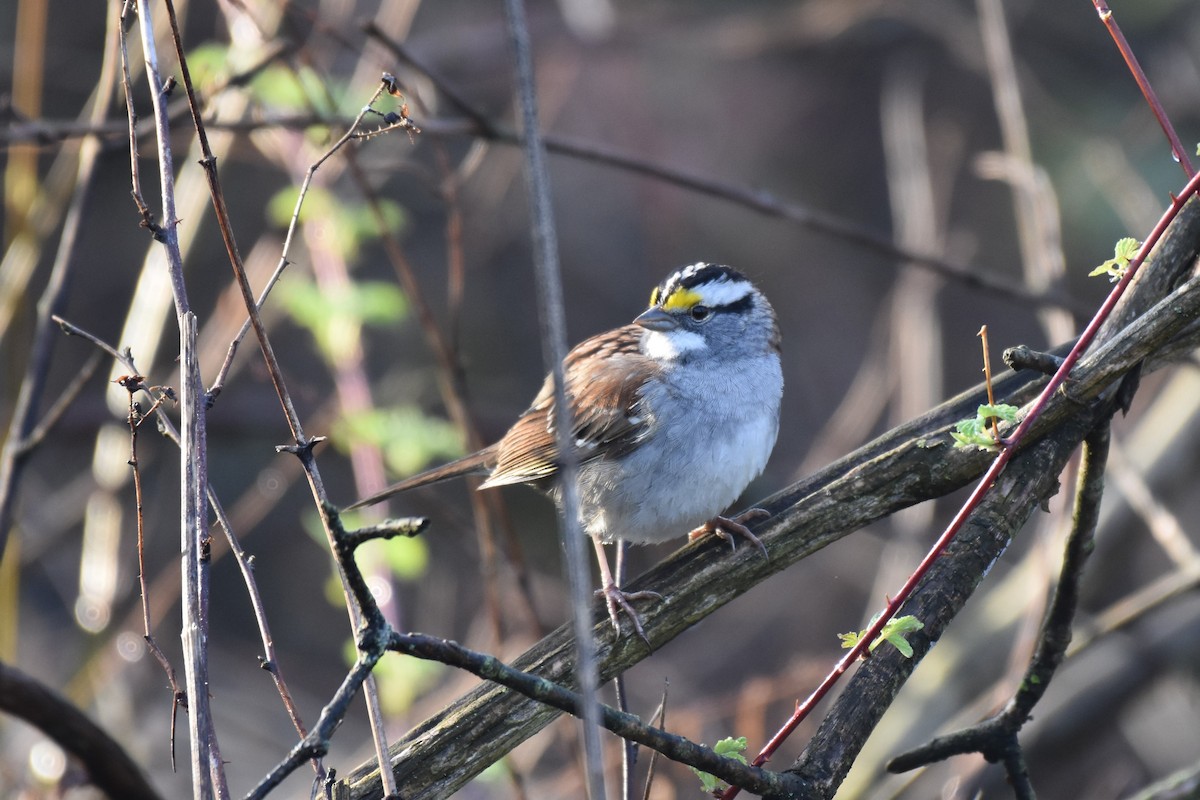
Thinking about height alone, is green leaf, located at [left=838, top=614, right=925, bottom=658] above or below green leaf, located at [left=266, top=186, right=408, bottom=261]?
below

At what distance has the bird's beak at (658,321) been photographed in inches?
151

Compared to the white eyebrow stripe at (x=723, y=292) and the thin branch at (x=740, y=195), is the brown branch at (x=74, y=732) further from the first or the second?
the white eyebrow stripe at (x=723, y=292)

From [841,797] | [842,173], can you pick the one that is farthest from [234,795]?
[842,173]

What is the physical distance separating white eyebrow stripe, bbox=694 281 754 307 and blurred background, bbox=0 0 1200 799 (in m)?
0.31

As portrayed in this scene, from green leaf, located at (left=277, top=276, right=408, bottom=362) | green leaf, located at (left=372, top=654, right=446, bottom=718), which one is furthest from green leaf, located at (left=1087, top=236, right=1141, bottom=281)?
green leaf, located at (left=277, top=276, right=408, bottom=362)

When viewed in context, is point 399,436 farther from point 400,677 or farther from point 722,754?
point 722,754

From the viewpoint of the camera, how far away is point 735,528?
2807 mm

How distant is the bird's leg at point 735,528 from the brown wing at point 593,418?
38 centimetres

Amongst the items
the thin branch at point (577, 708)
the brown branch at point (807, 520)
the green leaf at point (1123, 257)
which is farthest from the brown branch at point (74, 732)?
the green leaf at point (1123, 257)

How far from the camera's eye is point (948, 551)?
240cm

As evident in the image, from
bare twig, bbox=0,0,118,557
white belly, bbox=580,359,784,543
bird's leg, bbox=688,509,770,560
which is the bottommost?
bird's leg, bbox=688,509,770,560

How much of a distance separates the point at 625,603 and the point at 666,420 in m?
1.15

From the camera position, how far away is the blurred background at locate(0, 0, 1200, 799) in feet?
13.6

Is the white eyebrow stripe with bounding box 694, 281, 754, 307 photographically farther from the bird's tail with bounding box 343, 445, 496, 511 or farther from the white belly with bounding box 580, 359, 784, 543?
the bird's tail with bounding box 343, 445, 496, 511
